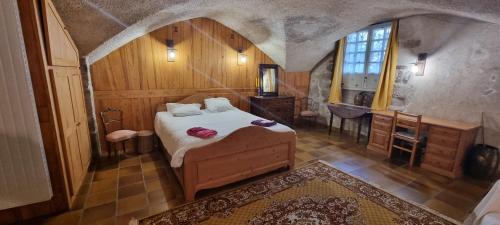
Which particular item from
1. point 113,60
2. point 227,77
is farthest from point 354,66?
point 113,60

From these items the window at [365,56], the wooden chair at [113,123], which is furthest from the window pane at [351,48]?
the wooden chair at [113,123]

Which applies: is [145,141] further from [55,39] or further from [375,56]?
[375,56]

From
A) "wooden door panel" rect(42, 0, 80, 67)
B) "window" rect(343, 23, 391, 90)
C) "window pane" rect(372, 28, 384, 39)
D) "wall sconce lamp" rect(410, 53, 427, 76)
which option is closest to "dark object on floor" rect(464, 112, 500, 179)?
"wall sconce lamp" rect(410, 53, 427, 76)

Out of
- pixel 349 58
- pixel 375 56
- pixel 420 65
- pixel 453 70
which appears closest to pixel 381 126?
pixel 420 65

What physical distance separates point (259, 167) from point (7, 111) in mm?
2352

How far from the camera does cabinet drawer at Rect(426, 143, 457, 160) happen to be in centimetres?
290

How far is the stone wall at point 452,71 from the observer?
9.57ft

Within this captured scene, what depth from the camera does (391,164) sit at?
131 inches

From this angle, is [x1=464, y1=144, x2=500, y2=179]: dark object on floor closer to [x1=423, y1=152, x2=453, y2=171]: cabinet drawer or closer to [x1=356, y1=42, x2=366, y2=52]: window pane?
[x1=423, y1=152, x2=453, y2=171]: cabinet drawer

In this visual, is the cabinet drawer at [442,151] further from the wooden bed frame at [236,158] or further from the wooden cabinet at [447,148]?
the wooden bed frame at [236,158]

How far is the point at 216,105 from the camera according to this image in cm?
402

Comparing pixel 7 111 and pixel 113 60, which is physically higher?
pixel 113 60

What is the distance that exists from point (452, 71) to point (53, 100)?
496 cm

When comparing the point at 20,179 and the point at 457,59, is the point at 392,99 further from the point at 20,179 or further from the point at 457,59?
the point at 20,179
